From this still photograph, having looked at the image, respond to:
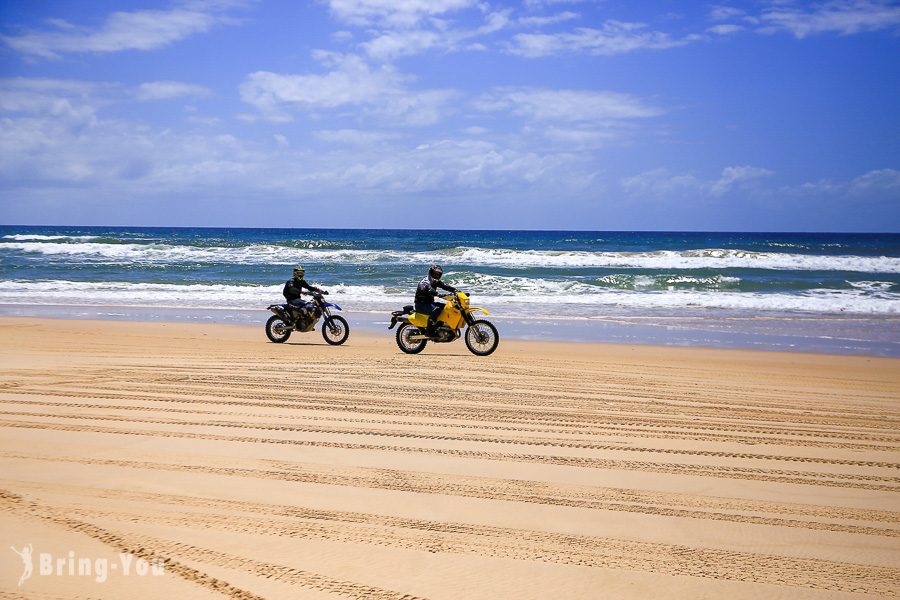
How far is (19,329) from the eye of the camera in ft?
42.0

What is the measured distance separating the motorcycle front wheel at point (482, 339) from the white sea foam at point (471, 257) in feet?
79.0

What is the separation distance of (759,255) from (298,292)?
1254 inches

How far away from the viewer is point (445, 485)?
4.18 meters

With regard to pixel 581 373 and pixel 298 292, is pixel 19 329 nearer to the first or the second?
pixel 298 292

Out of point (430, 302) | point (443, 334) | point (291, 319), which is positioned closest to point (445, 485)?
point (443, 334)

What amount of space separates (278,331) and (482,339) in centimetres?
365

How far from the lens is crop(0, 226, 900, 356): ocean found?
1475 centimetres

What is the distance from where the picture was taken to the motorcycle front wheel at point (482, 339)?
10711 millimetres

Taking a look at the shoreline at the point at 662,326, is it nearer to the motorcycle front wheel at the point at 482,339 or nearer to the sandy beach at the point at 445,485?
the motorcycle front wheel at the point at 482,339

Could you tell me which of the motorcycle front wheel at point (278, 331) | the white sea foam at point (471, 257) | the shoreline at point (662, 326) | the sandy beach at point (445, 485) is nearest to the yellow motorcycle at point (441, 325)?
the shoreline at point (662, 326)

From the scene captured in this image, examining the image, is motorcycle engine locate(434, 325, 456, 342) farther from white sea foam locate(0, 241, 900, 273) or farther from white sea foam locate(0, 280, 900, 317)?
white sea foam locate(0, 241, 900, 273)

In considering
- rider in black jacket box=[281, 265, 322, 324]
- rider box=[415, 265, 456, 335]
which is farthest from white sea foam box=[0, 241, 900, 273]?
rider box=[415, 265, 456, 335]

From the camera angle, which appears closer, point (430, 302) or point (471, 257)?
point (430, 302)

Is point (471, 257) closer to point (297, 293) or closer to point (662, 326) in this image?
point (662, 326)
